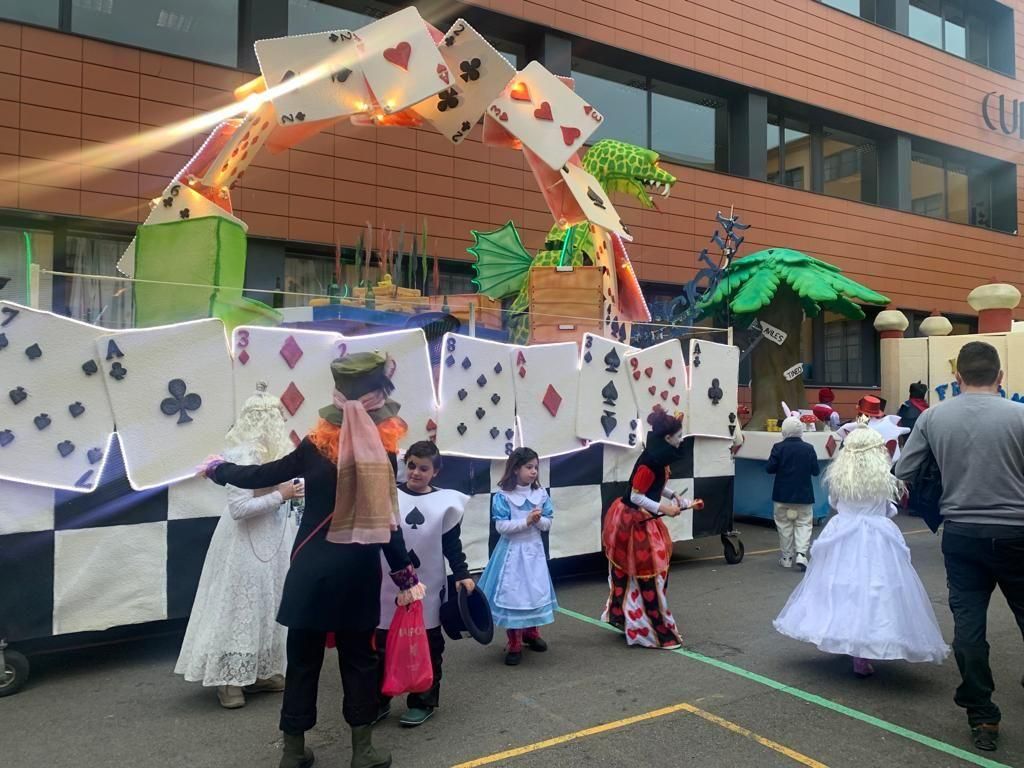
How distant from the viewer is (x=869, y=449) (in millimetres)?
4809

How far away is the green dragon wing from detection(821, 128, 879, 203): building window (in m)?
10.3

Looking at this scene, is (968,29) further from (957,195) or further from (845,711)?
(845,711)

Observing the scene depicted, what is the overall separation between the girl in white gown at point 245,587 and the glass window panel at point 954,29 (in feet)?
69.5

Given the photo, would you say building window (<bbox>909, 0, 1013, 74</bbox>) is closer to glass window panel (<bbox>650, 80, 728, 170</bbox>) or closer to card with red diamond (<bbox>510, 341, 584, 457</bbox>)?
glass window panel (<bbox>650, 80, 728, 170</bbox>)

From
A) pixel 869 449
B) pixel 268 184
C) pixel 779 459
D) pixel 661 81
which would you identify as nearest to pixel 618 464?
pixel 779 459

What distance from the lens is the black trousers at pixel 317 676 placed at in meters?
3.18

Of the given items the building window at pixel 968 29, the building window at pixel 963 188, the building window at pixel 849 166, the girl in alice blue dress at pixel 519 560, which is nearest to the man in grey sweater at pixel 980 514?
the girl in alice blue dress at pixel 519 560

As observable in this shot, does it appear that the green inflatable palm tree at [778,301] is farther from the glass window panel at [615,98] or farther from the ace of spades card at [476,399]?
the ace of spades card at [476,399]

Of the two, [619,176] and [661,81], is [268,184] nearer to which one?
[619,176]

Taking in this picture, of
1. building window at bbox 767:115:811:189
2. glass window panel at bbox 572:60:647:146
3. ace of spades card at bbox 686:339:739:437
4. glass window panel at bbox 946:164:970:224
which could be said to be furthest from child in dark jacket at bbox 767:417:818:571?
glass window panel at bbox 946:164:970:224

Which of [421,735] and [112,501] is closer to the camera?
[421,735]

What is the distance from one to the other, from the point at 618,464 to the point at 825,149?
13.3m

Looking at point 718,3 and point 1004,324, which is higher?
point 718,3

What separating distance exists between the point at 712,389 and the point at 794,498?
4.25 ft
